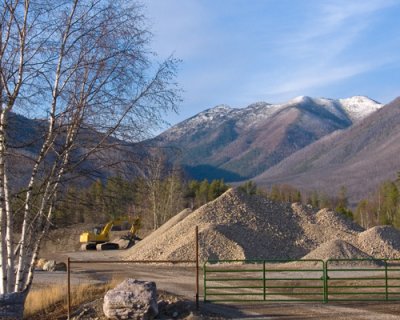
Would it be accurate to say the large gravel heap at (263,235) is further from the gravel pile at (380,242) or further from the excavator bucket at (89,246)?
the excavator bucket at (89,246)

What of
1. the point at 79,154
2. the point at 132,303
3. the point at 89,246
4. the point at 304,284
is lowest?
the point at 304,284

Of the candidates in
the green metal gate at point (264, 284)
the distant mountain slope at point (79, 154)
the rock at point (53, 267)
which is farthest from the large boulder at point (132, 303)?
the rock at point (53, 267)

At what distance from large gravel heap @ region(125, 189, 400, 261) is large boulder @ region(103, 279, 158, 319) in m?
18.1

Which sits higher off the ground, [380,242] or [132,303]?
[380,242]

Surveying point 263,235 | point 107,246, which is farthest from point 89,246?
point 263,235

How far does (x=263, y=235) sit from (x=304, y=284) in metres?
14.6

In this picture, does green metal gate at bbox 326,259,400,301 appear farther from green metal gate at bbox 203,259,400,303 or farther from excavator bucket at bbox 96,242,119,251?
excavator bucket at bbox 96,242,119,251

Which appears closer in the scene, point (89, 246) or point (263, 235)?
point (263, 235)

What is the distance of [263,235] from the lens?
37438 millimetres

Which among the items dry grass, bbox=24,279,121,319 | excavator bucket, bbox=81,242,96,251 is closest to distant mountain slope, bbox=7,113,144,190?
dry grass, bbox=24,279,121,319

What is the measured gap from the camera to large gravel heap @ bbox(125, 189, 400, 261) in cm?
3431

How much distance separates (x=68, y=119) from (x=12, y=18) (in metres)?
2.20

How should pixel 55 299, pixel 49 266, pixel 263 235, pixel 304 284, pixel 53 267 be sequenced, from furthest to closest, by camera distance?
pixel 263 235, pixel 49 266, pixel 53 267, pixel 304 284, pixel 55 299

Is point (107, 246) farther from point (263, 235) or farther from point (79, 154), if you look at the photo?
point (79, 154)
